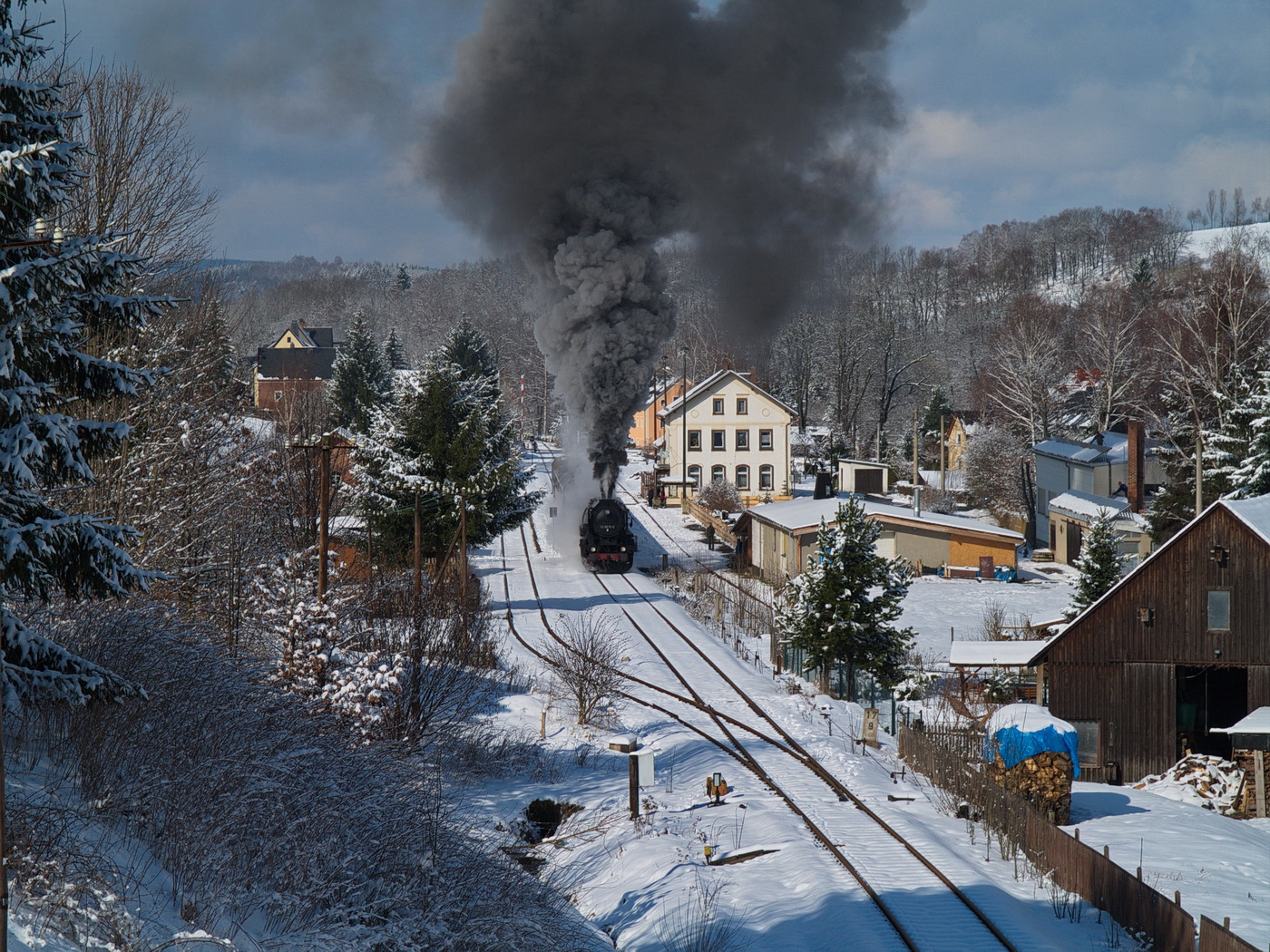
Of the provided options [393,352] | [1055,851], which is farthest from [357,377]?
[1055,851]

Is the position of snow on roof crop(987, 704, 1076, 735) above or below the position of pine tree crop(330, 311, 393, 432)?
below

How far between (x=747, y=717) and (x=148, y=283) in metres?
12.1

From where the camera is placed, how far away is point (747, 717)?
1934 centimetres

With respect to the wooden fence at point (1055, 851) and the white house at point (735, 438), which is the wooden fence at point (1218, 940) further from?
the white house at point (735, 438)

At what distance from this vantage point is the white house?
2048 inches

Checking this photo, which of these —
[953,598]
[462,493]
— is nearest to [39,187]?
[462,493]

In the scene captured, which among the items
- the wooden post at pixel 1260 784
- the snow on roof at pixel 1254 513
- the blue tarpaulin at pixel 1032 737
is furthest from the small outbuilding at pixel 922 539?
the blue tarpaulin at pixel 1032 737

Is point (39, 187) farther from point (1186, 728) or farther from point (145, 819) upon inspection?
point (1186, 728)

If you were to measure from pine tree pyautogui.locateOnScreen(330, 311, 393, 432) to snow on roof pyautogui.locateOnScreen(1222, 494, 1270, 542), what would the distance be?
127 ft

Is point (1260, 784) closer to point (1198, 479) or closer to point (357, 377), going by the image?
point (1198, 479)

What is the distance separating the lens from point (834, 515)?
1407 inches

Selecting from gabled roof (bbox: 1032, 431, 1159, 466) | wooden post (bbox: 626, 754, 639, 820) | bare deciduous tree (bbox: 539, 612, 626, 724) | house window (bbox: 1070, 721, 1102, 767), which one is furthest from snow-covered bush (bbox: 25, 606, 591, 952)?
gabled roof (bbox: 1032, 431, 1159, 466)

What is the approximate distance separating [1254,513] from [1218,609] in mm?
2113

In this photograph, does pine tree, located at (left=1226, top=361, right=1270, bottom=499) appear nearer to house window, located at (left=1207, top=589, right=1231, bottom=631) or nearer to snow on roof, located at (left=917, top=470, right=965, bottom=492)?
house window, located at (left=1207, top=589, right=1231, bottom=631)
